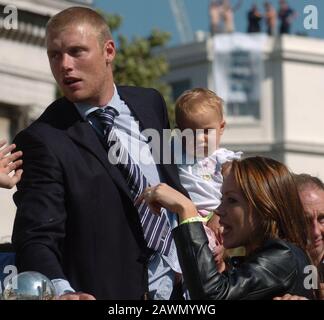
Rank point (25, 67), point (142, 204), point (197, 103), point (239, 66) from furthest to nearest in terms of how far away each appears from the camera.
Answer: point (239, 66) → point (25, 67) → point (197, 103) → point (142, 204)

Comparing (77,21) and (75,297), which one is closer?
(75,297)

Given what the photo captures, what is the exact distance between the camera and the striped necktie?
747 cm

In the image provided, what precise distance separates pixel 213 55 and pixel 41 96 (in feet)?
125

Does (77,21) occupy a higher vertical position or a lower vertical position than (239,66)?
higher

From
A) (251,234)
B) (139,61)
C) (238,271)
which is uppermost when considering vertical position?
(251,234)

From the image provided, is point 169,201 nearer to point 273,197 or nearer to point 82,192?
point 273,197

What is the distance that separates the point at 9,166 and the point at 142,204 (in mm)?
641

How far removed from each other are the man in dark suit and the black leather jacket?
25.7 inches

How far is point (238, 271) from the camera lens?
6641 millimetres

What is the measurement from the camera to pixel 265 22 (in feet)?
228
